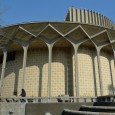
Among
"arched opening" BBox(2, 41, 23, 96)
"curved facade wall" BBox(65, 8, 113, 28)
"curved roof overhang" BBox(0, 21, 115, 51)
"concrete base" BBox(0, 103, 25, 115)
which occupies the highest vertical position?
"curved facade wall" BBox(65, 8, 113, 28)

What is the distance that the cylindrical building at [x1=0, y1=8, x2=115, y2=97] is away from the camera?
2178cm

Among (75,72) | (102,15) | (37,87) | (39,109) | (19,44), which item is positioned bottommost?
(39,109)

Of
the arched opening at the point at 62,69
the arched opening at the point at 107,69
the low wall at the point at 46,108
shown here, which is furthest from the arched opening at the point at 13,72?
the arched opening at the point at 107,69

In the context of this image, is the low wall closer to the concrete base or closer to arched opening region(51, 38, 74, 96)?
the concrete base

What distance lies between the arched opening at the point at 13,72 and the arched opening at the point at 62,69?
4.25 meters

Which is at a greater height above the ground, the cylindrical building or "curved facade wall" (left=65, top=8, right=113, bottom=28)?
"curved facade wall" (left=65, top=8, right=113, bottom=28)

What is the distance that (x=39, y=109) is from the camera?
47.5ft

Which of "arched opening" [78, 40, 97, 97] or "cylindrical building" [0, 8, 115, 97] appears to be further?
"arched opening" [78, 40, 97, 97]

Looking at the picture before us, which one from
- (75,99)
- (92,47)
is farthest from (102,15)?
(75,99)

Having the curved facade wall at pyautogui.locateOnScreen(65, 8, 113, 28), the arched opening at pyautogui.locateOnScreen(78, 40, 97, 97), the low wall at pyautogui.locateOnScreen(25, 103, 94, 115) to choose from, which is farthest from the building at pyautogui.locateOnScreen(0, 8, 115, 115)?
the low wall at pyautogui.locateOnScreen(25, 103, 94, 115)

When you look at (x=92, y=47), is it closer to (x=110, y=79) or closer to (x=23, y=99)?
(x=110, y=79)

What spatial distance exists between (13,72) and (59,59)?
19.8 ft

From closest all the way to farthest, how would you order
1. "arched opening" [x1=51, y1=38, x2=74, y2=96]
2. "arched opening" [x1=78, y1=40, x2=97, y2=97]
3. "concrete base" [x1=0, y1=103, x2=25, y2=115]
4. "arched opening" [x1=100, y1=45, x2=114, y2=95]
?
"concrete base" [x1=0, y1=103, x2=25, y2=115], "arched opening" [x1=78, y1=40, x2=97, y2=97], "arched opening" [x1=51, y1=38, x2=74, y2=96], "arched opening" [x1=100, y1=45, x2=114, y2=95]

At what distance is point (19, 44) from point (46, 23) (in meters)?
4.33
